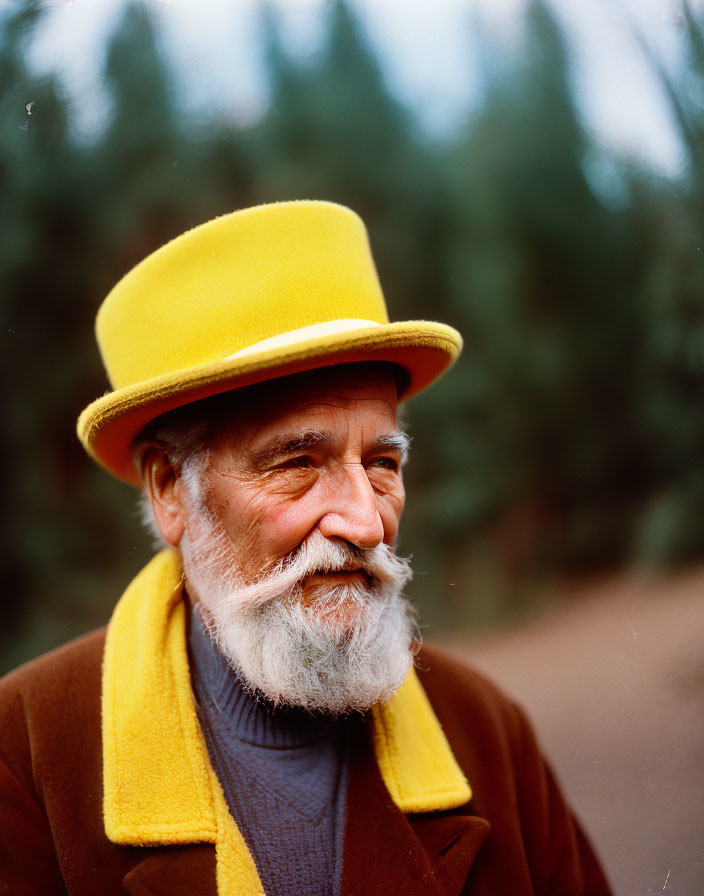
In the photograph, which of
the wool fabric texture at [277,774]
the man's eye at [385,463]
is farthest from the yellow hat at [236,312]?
the wool fabric texture at [277,774]

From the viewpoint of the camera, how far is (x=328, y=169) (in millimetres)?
3428

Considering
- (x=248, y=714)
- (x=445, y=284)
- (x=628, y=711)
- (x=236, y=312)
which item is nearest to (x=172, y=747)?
(x=248, y=714)

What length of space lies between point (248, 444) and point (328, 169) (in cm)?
226

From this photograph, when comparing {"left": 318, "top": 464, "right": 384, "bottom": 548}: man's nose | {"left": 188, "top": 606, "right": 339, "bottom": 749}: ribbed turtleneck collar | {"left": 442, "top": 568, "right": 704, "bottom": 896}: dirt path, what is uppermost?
{"left": 318, "top": 464, "right": 384, "bottom": 548}: man's nose

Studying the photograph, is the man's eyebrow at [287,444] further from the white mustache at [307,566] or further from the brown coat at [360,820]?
the brown coat at [360,820]

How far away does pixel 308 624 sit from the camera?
155cm

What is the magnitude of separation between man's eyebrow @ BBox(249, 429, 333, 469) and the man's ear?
27cm

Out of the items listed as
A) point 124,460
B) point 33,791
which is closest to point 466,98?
point 124,460

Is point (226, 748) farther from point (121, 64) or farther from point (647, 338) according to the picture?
point (647, 338)

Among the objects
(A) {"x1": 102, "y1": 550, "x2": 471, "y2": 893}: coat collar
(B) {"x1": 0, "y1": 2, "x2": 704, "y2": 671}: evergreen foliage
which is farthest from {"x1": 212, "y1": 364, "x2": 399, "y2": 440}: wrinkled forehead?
(B) {"x1": 0, "y1": 2, "x2": 704, "y2": 671}: evergreen foliage

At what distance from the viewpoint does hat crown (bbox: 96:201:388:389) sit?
5.13 ft

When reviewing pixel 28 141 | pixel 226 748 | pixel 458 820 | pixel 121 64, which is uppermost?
pixel 121 64

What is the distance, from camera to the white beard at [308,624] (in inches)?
61.1

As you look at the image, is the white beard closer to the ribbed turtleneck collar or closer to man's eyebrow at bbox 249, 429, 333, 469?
the ribbed turtleneck collar
